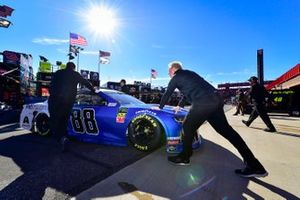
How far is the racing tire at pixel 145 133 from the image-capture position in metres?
4.12

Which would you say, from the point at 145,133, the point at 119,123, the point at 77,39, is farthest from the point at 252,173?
the point at 77,39

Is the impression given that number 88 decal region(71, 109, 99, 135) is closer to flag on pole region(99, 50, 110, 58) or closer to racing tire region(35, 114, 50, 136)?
racing tire region(35, 114, 50, 136)

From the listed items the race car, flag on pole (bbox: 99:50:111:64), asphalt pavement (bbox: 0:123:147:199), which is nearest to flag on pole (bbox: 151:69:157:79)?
flag on pole (bbox: 99:50:111:64)

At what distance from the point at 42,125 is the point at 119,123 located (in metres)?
2.47

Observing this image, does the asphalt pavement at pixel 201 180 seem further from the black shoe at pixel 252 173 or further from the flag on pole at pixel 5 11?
the flag on pole at pixel 5 11

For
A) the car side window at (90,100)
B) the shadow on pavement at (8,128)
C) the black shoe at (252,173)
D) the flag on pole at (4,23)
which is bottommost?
the black shoe at (252,173)

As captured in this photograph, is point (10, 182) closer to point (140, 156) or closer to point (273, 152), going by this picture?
point (140, 156)

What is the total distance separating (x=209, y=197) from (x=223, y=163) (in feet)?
4.48

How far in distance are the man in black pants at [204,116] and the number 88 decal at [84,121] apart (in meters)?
2.11

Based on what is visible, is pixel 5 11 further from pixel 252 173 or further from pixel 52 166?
pixel 252 173

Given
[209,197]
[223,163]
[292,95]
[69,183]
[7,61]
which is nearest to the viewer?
[209,197]

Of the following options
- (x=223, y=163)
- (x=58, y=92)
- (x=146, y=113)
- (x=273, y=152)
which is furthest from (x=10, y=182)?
(x=273, y=152)

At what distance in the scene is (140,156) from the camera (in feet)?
13.8

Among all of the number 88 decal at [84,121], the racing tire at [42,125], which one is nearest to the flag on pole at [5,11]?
the racing tire at [42,125]
